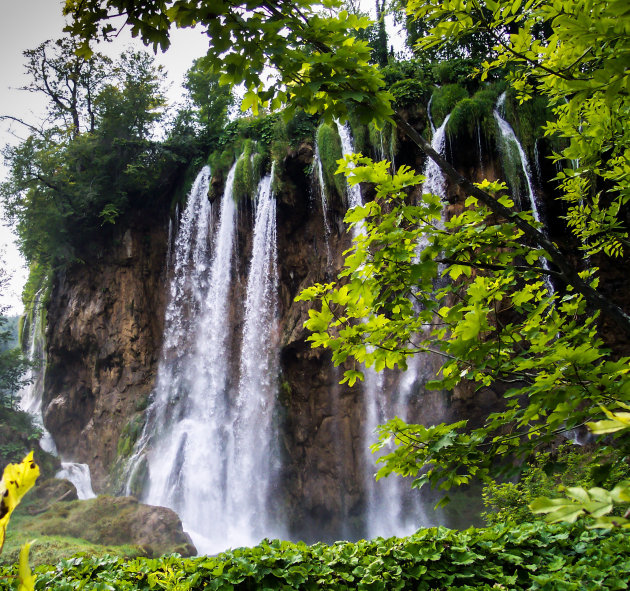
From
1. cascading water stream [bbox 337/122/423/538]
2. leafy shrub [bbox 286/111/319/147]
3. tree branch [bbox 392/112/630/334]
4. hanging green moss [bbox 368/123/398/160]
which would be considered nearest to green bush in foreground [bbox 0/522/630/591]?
tree branch [bbox 392/112/630/334]

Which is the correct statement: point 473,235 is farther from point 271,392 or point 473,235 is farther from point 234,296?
point 234,296

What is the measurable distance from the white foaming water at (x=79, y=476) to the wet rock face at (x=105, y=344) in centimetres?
26

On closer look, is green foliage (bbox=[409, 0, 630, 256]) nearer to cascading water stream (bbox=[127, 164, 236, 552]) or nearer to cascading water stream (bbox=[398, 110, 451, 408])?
cascading water stream (bbox=[398, 110, 451, 408])

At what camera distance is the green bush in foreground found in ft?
10.3

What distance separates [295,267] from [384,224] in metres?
12.9

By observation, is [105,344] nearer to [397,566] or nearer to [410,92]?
[410,92]

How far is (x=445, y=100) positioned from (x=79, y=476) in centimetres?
1683

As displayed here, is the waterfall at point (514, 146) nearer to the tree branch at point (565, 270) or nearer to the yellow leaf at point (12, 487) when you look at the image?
the tree branch at point (565, 270)

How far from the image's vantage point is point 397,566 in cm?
326

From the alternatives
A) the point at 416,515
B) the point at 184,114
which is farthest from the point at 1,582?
the point at 184,114

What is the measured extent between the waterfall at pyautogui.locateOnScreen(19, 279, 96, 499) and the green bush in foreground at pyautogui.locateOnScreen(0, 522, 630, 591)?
47.7ft

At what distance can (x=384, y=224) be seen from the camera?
241cm

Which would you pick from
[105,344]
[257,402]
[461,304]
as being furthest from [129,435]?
[461,304]

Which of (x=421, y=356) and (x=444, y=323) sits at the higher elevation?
(x=421, y=356)
